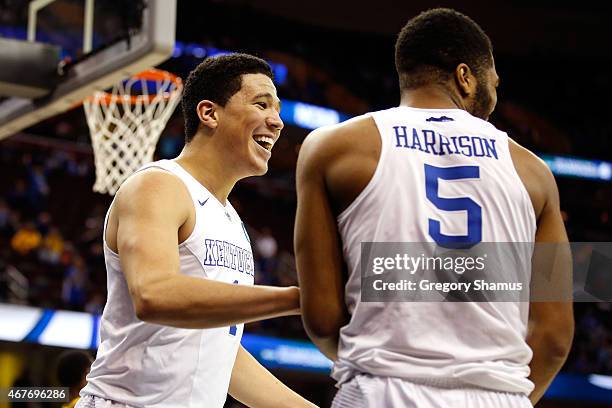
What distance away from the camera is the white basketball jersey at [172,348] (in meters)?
3.25

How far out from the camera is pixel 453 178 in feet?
7.83

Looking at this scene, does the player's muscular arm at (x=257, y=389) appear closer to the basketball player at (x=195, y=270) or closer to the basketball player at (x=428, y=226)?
the basketball player at (x=195, y=270)

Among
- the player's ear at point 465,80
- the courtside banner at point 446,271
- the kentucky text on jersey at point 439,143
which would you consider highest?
the player's ear at point 465,80

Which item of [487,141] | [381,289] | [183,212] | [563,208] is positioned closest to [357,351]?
[381,289]

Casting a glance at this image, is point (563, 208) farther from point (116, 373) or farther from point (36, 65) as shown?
point (116, 373)

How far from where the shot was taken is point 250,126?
369 centimetres

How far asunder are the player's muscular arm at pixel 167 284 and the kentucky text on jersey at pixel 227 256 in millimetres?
216

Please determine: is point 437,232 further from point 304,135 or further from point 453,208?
point 304,135

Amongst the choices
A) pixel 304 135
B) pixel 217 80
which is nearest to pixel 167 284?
pixel 217 80

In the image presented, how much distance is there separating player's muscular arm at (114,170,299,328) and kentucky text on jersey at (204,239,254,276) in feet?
0.71

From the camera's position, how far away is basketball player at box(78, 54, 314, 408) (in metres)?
2.77

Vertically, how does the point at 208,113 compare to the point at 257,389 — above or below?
above

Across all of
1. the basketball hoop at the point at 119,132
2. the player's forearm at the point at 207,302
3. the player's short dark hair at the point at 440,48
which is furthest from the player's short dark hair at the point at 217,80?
the basketball hoop at the point at 119,132

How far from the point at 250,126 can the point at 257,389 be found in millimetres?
1161
